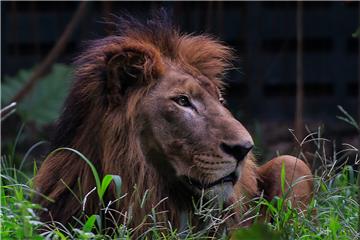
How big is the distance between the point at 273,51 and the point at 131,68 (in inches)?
186

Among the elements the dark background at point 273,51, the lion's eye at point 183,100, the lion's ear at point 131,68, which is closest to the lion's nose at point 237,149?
the lion's eye at point 183,100

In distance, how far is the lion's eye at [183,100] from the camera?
4.12 m

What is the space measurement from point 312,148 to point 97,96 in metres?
3.93

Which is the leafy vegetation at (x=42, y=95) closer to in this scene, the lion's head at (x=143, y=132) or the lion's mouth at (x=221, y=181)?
the lion's head at (x=143, y=132)

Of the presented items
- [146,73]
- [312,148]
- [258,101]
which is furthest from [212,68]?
[258,101]

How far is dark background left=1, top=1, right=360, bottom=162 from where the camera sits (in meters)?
8.45

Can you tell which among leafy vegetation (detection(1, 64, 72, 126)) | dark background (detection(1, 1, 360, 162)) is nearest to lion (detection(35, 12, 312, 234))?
leafy vegetation (detection(1, 64, 72, 126))

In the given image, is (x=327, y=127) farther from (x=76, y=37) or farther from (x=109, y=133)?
(x=109, y=133)

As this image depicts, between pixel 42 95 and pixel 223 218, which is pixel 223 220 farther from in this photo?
pixel 42 95

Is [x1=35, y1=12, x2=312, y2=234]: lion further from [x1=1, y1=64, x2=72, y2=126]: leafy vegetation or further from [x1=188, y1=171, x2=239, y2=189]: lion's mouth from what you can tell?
[x1=1, y1=64, x2=72, y2=126]: leafy vegetation

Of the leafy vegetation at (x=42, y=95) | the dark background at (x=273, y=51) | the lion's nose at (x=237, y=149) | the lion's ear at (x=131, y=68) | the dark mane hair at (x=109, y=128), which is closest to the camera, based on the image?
the lion's nose at (x=237, y=149)

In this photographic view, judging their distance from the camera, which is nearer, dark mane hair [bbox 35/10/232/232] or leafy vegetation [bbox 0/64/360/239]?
leafy vegetation [bbox 0/64/360/239]

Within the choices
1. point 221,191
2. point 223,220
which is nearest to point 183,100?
point 221,191

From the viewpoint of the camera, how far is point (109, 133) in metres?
4.14
